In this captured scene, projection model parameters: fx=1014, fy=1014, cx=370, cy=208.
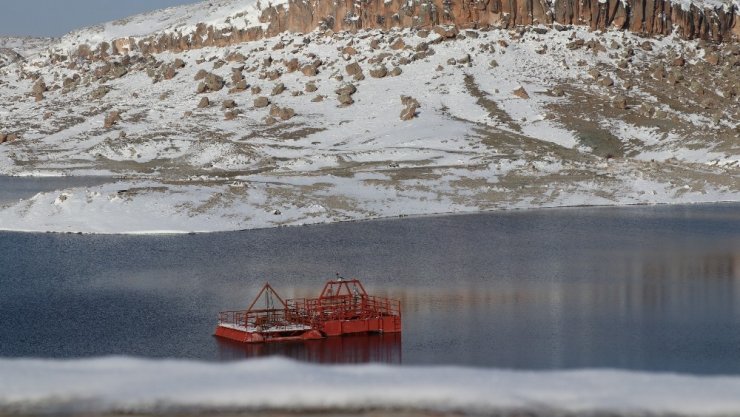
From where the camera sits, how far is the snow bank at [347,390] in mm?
17688

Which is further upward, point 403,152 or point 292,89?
point 292,89

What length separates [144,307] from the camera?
4872 cm

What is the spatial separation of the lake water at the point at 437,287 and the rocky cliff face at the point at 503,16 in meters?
94.8

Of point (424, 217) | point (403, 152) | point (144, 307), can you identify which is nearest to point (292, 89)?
point (403, 152)

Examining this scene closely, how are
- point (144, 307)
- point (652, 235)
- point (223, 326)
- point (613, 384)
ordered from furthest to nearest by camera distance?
1. point (652, 235)
2. point (144, 307)
3. point (223, 326)
4. point (613, 384)

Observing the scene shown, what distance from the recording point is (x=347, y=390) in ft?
60.2

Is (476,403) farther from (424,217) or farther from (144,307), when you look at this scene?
(424,217)

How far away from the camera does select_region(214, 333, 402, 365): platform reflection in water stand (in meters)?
37.5

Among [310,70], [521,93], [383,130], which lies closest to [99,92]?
[310,70]

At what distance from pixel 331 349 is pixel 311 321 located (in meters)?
3.27

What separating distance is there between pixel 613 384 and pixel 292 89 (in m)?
156

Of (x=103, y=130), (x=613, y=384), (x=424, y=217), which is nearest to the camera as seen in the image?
(x=613, y=384)

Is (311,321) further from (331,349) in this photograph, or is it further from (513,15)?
(513,15)

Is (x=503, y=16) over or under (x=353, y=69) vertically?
over
